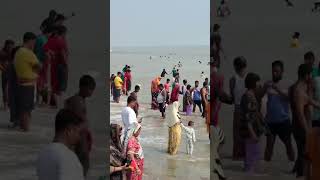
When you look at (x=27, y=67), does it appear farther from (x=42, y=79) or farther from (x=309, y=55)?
(x=309, y=55)

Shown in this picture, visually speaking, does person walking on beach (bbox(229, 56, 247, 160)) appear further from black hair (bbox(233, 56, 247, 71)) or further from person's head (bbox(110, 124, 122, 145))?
person's head (bbox(110, 124, 122, 145))

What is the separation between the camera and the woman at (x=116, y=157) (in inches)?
209

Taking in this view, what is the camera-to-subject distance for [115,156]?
211 inches

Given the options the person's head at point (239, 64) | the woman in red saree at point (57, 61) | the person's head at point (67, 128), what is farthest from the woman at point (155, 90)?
the person's head at point (67, 128)

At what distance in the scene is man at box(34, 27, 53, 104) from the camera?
501 cm

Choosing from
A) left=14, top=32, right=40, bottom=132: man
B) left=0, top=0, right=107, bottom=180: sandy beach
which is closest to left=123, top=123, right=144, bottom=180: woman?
left=0, top=0, right=107, bottom=180: sandy beach

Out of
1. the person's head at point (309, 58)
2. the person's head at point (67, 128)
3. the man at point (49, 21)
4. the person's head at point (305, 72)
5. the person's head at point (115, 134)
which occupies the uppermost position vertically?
the man at point (49, 21)

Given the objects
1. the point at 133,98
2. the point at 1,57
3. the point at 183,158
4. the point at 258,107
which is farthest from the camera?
the point at 183,158

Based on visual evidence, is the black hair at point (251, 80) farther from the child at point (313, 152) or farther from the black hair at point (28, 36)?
the black hair at point (28, 36)

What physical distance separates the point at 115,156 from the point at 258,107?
141cm

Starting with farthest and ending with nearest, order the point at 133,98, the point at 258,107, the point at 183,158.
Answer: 1. the point at 183,158
2. the point at 133,98
3. the point at 258,107

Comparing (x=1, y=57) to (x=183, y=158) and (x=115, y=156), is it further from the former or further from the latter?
(x=183, y=158)

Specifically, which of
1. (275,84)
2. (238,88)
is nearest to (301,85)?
(275,84)

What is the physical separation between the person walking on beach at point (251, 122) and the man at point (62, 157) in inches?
86.3
